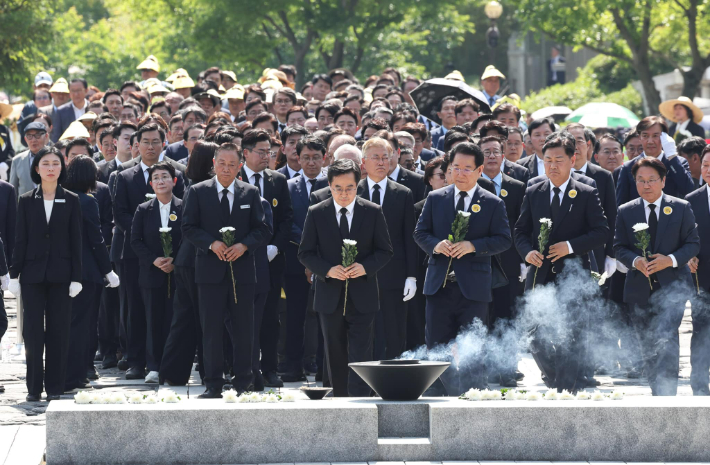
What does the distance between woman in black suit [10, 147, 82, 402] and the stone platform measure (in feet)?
8.92

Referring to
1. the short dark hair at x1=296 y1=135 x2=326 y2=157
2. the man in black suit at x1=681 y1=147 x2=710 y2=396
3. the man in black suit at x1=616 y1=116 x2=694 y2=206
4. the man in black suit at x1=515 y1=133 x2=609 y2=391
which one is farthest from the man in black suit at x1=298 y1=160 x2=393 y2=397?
the man in black suit at x1=616 y1=116 x2=694 y2=206

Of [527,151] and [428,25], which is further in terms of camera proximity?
[428,25]

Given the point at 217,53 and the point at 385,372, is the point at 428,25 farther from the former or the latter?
the point at 385,372

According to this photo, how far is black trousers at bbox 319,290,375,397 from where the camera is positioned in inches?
407

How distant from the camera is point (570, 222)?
11.1 m

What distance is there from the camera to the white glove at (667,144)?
13.8 metres

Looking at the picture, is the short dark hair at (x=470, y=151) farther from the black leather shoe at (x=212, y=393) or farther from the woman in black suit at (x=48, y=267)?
the woman in black suit at (x=48, y=267)

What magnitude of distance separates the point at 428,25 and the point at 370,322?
38688mm

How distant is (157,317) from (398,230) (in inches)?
104

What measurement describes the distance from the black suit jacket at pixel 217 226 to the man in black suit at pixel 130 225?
1.37 m

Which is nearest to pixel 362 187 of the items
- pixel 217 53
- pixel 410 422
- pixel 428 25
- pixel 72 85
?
pixel 410 422

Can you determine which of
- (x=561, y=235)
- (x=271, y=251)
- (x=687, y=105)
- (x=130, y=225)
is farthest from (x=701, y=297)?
(x=687, y=105)

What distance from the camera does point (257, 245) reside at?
11016mm

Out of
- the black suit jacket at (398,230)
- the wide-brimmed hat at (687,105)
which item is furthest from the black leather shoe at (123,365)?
the wide-brimmed hat at (687,105)
